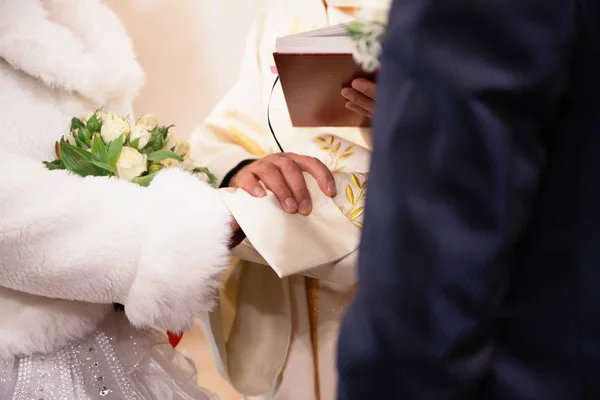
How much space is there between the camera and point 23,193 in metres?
0.67

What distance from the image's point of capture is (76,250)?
2.25 ft

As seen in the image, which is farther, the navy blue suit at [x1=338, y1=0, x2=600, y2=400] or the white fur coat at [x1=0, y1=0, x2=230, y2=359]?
the white fur coat at [x1=0, y1=0, x2=230, y2=359]

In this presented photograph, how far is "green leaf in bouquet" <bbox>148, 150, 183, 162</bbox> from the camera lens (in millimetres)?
800

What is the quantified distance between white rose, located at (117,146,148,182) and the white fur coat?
1.5 inches

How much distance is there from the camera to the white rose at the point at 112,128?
2.52 ft

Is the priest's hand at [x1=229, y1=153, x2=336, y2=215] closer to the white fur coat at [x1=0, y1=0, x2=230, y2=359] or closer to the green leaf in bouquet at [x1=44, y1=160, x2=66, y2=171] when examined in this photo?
the white fur coat at [x1=0, y1=0, x2=230, y2=359]

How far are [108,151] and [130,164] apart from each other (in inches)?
1.3

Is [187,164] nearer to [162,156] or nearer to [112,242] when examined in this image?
[162,156]

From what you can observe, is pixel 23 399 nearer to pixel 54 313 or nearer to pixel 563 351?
pixel 54 313

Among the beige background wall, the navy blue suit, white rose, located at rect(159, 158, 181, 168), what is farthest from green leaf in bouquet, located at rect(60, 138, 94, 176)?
the beige background wall

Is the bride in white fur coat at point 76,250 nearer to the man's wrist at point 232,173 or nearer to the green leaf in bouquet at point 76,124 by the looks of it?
the green leaf in bouquet at point 76,124

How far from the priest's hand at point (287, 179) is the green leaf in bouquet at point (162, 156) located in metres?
0.09

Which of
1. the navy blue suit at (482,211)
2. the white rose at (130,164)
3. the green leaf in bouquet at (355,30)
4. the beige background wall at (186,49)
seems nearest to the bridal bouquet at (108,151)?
the white rose at (130,164)

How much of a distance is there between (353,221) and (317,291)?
0.73 feet
